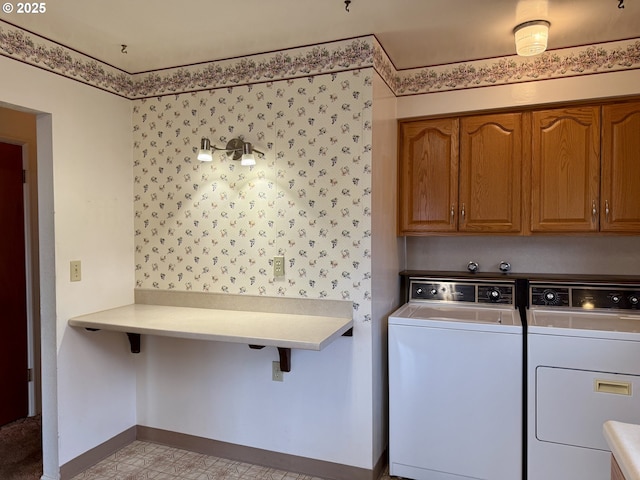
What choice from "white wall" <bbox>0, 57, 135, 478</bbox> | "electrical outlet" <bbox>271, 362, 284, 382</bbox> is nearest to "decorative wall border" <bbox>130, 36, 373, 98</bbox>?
"white wall" <bbox>0, 57, 135, 478</bbox>

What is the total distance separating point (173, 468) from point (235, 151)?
1819 mm

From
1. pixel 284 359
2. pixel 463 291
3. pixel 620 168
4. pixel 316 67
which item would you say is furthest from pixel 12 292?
pixel 620 168

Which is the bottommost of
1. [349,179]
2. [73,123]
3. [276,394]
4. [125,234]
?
[276,394]

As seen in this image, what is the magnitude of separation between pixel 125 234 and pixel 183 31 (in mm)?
1282

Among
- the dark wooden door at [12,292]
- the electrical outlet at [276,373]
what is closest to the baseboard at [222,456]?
the electrical outlet at [276,373]

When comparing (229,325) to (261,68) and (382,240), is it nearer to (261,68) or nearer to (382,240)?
(382,240)

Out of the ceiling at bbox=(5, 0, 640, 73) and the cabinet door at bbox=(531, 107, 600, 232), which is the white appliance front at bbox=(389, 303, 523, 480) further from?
the ceiling at bbox=(5, 0, 640, 73)

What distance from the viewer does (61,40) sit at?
7.49 ft

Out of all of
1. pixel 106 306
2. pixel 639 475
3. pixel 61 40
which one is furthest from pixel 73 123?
pixel 639 475

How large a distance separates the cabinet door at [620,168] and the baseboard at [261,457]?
6.11ft

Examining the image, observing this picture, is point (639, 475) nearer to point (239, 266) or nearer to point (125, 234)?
point (239, 266)

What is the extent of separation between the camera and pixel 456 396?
2234 mm

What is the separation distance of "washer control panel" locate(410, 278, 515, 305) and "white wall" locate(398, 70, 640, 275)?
9.2 inches

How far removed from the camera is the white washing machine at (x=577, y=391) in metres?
1.98
